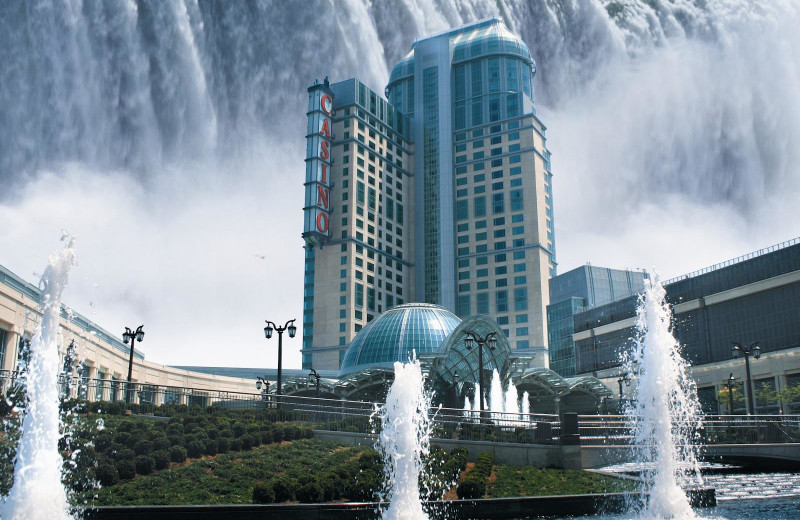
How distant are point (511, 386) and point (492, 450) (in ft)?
143

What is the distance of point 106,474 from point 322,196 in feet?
337

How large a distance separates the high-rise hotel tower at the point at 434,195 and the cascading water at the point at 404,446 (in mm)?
95442

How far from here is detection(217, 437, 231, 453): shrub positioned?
2505 cm

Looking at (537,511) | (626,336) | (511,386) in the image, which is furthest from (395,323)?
(537,511)

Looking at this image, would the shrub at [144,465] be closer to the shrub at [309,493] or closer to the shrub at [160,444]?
the shrub at [160,444]

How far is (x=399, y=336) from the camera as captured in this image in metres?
79.8

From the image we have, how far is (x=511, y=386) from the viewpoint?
234 feet

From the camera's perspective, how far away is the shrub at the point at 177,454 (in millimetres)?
22938

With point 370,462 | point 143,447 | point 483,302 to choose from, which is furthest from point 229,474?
point 483,302

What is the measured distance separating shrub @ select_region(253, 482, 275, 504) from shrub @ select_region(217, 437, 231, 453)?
6.56 metres

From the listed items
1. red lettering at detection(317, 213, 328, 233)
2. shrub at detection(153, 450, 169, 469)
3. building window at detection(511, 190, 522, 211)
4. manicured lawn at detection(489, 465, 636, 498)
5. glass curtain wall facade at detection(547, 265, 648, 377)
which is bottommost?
manicured lawn at detection(489, 465, 636, 498)

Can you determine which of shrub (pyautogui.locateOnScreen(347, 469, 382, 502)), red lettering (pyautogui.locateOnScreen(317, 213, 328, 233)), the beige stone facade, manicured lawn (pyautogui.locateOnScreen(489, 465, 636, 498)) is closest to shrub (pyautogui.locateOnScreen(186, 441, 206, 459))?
the beige stone facade

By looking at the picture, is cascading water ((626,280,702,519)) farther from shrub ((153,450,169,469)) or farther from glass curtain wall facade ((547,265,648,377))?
glass curtain wall facade ((547,265,648,377))

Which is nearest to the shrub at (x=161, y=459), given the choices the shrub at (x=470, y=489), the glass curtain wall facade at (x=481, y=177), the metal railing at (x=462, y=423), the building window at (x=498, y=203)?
the metal railing at (x=462, y=423)
